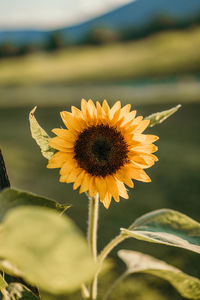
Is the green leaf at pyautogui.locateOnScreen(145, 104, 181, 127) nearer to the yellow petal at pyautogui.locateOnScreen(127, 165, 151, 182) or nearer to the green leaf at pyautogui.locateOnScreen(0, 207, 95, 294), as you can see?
the yellow petal at pyautogui.locateOnScreen(127, 165, 151, 182)

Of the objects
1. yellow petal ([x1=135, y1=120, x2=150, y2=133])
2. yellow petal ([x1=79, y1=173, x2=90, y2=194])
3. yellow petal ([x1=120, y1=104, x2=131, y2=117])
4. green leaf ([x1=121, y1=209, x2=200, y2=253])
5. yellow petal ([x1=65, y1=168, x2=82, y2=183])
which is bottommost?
green leaf ([x1=121, y1=209, x2=200, y2=253])

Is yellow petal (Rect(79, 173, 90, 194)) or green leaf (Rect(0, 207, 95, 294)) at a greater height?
green leaf (Rect(0, 207, 95, 294))

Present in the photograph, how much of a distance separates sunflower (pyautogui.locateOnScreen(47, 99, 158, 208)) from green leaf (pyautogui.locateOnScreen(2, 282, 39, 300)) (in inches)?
6.3

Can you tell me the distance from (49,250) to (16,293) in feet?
0.77

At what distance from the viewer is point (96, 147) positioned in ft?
1.92

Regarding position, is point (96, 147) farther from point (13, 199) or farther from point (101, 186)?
point (13, 199)

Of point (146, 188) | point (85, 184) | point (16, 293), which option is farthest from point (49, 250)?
point (146, 188)

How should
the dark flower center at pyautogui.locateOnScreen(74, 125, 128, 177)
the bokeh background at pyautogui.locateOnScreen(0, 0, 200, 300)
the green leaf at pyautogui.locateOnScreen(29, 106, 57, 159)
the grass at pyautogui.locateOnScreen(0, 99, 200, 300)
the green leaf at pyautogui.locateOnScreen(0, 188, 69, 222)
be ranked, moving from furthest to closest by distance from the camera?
the bokeh background at pyautogui.locateOnScreen(0, 0, 200, 300) < the grass at pyautogui.locateOnScreen(0, 99, 200, 300) < the dark flower center at pyautogui.locateOnScreen(74, 125, 128, 177) < the green leaf at pyautogui.locateOnScreen(29, 106, 57, 159) < the green leaf at pyautogui.locateOnScreen(0, 188, 69, 222)

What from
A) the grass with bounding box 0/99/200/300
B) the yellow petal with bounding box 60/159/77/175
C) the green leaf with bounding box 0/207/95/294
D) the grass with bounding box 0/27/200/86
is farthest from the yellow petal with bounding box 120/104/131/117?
the grass with bounding box 0/27/200/86

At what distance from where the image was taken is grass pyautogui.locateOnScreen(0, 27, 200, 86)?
6652 millimetres

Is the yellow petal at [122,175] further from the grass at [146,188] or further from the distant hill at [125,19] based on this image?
the distant hill at [125,19]

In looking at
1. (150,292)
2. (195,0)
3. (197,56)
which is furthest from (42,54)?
(150,292)

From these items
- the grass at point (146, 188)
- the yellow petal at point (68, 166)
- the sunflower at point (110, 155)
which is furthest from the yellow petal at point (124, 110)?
the grass at point (146, 188)

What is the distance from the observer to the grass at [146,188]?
141 centimetres
